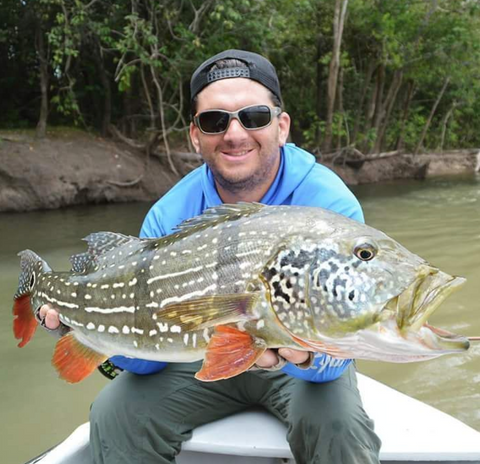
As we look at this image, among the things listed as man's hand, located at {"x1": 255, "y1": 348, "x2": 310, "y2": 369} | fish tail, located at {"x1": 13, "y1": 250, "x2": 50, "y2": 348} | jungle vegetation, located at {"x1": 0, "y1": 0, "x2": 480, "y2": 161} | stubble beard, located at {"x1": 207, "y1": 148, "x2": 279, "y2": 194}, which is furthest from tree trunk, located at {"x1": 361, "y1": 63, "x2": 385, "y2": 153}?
man's hand, located at {"x1": 255, "y1": 348, "x2": 310, "y2": 369}

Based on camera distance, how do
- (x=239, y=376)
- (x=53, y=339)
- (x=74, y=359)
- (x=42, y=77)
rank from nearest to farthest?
(x=74, y=359), (x=239, y=376), (x=53, y=339), (x=42, y=77)

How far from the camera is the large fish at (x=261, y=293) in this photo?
173 cm

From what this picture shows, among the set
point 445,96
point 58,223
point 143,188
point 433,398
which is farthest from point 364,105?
point 433,398

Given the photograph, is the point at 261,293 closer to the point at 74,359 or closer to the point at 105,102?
the point at 74,359

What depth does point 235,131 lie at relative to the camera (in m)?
2.59

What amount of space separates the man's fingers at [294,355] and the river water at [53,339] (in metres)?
1.05

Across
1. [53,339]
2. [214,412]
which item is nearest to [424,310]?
[214,412]

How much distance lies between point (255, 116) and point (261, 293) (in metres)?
1.08

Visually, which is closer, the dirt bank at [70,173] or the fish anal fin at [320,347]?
the fish anal fin at [320,347]

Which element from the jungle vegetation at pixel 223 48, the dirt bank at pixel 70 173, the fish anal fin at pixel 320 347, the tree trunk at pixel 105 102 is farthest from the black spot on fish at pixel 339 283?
the tree trunk at pixel 105 102

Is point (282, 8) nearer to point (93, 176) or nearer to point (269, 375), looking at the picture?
point (93, 176)

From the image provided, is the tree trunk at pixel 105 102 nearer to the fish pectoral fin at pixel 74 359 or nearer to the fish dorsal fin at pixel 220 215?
the fish pectoral fin at pixel 74 359

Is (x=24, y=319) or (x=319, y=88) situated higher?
(x=319, y=88)

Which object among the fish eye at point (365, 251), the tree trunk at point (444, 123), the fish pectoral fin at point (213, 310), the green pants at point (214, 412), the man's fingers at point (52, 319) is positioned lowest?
the tree trunk at point (444, 123)
